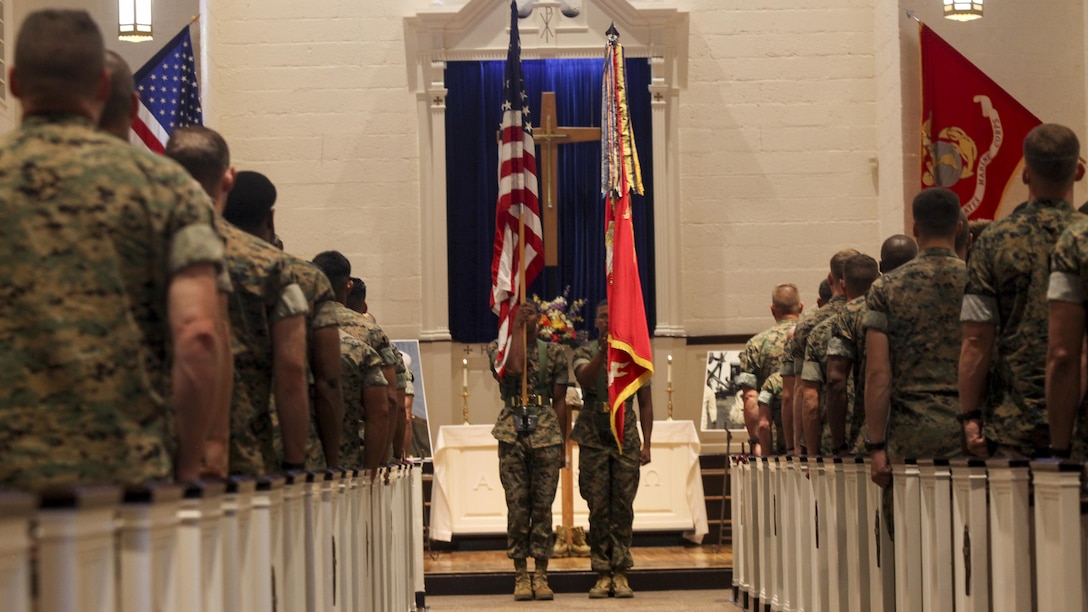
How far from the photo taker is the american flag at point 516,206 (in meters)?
9.12

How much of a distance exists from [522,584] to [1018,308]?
4.79 meters

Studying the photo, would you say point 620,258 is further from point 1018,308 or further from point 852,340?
point 1018,308

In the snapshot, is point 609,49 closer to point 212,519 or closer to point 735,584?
point 735,584

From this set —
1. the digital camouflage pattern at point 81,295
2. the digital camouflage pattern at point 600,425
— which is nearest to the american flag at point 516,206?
the digital camouflage pattern at point 600,425

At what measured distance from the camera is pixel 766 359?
8.18 metres

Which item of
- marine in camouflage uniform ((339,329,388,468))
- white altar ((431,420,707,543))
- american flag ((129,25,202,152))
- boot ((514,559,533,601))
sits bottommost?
boot ((514,559,533,601))

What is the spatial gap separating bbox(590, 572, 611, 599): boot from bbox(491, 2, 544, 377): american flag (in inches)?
66.0

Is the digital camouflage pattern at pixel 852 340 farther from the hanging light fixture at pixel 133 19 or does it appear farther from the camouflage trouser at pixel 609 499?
A: the hanging light fixture at pixel 133 19

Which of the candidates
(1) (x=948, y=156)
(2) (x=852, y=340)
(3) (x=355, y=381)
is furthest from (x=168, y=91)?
(2) (x=852, y=340)

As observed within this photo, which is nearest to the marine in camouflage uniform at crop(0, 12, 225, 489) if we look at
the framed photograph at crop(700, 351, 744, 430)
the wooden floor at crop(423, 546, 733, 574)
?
the wooden floor at crop(423, 546, 733, 574)

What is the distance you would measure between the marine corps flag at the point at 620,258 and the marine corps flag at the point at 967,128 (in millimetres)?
3491

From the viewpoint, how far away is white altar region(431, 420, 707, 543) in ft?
34.5

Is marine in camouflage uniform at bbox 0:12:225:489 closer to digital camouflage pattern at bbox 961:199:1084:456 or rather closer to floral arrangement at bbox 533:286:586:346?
digital camouflage pattern at bbox 961:199:1084:456

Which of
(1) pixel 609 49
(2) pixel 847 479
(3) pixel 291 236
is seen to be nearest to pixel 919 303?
(2) pixel 847 479
